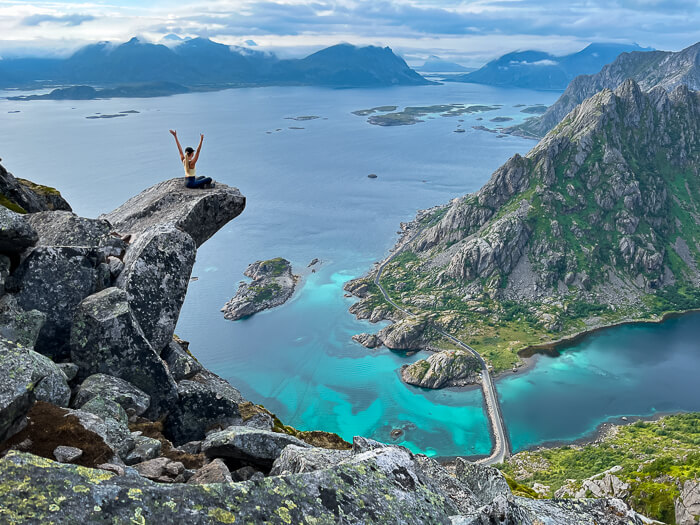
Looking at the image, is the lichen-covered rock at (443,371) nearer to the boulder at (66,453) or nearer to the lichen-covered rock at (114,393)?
the lichen-covered rock at (114,393)

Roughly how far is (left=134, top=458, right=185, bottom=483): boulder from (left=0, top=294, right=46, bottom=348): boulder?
27.0 ft

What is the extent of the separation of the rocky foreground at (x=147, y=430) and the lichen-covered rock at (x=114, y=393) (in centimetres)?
7

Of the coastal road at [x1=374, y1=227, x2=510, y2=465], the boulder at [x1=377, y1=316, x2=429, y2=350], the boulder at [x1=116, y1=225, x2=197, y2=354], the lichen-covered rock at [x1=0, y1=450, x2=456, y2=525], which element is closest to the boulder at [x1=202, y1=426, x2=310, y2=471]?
the lichen-covered rock at [x1=0, y1=450, x2=456, y2=525]

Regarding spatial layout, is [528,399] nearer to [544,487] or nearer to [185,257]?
[544,487]

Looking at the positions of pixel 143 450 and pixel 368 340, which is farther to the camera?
pixel 368 340

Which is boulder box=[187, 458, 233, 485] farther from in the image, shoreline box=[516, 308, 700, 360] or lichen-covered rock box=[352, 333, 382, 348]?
lichen-covered rock box=[352, 333, 382, 348]

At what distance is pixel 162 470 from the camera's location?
15.6 m

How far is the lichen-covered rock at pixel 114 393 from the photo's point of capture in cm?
1889

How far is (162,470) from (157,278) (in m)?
12.1

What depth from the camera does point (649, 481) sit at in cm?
7038

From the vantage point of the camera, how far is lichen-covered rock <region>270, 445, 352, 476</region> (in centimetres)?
1530

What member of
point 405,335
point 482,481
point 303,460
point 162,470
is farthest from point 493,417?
point 162,470

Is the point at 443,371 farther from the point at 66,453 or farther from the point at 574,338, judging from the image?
the point at 66,453

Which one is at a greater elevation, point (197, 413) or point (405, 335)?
point (197, 413)
